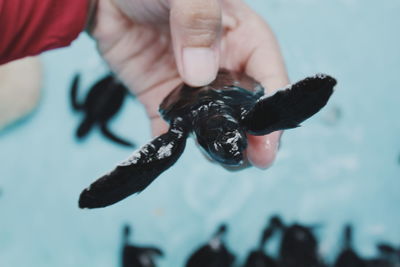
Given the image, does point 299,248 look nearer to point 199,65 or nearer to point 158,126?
point 158,126

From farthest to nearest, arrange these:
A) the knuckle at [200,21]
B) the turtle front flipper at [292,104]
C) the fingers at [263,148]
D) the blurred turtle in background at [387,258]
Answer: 1. the blurred turtle in background at [387,258]
2. the fingers at [263,148]
3. the knuckle at [200,21]
4. the turtle front flipper at [292,104]

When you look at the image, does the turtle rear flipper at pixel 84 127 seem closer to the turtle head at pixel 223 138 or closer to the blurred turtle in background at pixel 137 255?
the blurred turtle in background at pixel 137 255

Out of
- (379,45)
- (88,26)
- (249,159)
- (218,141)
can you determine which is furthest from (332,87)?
(379,45)

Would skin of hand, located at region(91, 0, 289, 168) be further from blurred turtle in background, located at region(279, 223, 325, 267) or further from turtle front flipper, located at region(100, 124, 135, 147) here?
blurred turtle in background, located at region(279, 223, 325, 267)

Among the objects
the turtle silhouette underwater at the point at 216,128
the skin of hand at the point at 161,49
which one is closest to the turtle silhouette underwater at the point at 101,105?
the skin of hand at the point at 161,49

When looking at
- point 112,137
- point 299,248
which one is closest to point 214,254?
point 299,248

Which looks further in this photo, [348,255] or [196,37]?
[348,255]

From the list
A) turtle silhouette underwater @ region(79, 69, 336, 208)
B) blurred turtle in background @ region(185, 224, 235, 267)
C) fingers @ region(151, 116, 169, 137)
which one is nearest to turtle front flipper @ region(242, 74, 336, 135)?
turtle silhouette underwater @ region(79, 69, 336, 208)

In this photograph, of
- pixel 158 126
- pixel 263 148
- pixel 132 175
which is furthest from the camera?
pixel 158 126
